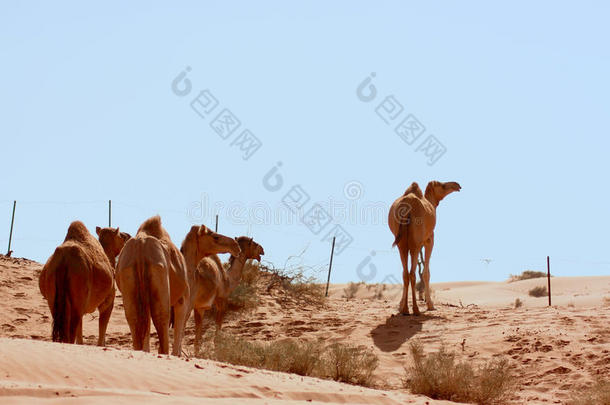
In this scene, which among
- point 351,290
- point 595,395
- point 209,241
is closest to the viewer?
point 595,395

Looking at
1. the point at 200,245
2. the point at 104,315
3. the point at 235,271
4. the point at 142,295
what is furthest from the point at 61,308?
the point at 235,271

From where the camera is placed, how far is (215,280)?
1485cm

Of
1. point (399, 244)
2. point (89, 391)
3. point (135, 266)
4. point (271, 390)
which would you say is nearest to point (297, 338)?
point (399, 244)

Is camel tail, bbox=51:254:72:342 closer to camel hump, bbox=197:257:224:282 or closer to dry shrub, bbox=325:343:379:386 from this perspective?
dry shrub, bbox=325:343:379:386

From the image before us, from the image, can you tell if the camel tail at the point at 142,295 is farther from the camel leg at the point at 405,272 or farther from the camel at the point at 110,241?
the camel leg at the point at 405,272

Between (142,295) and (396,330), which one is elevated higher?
(142,295)

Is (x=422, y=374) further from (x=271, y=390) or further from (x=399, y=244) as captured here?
(x=399, y=244)

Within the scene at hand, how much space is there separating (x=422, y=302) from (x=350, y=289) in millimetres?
9130

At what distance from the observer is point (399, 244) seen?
56.4ft

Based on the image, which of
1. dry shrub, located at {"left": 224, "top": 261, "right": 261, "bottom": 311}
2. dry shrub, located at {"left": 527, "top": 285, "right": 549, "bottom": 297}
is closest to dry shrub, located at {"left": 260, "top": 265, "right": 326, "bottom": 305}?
dry shrub, located at {"left": 224, "top": 261, "right": 261, "bottom": 311}

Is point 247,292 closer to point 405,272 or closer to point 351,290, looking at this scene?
point 405,272

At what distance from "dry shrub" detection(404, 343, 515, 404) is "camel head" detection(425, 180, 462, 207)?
8.04m

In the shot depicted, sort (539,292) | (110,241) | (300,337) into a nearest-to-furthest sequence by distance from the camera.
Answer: (110,241) < (300,337) < (539,292)

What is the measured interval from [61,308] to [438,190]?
10.8 m
